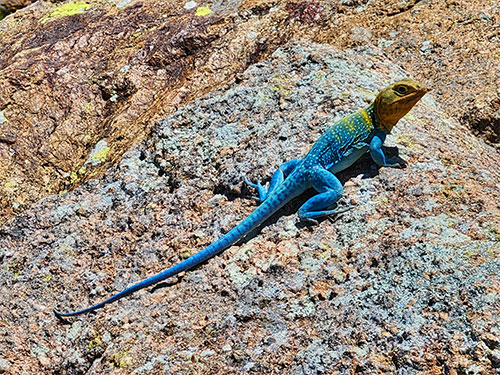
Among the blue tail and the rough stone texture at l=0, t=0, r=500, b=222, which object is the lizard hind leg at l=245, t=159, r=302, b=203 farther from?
the rough stone texture at l=0, t=0, r=500, b=222

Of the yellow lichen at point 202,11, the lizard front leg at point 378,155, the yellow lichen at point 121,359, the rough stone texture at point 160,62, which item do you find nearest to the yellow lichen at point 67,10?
the rough stone texture at point 160,62

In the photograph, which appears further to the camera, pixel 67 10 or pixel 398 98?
pixel 67 10

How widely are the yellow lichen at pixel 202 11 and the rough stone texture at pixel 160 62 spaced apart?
13mm

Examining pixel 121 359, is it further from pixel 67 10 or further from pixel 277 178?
pixel 67 10

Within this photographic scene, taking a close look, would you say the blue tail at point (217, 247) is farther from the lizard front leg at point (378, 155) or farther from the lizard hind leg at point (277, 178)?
the lizard front leg at point (378, 155)

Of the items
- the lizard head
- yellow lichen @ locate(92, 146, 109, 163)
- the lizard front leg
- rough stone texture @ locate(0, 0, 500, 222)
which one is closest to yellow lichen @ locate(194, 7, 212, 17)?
rough stone texture @ locate(0, 0, 500, 222)

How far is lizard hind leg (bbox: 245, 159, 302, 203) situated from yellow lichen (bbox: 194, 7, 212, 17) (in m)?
3.11

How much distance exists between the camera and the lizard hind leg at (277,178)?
437cm

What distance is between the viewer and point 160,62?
20.8 ft

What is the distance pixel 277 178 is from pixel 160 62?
2629 millimetres

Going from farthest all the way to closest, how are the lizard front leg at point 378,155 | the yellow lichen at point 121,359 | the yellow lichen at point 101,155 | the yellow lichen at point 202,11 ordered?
the yellow lichen at point 202,11 < the yellow lichen at point 101,155 < the lizard front leg at point 378,155 < the yellow lichen at point 121,359

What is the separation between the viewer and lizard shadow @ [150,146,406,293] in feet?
13.6

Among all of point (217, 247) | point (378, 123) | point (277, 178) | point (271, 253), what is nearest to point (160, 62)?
point (277, 178)

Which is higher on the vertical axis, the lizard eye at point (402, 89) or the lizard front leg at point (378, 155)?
the lizard eye at point (402, 89)
